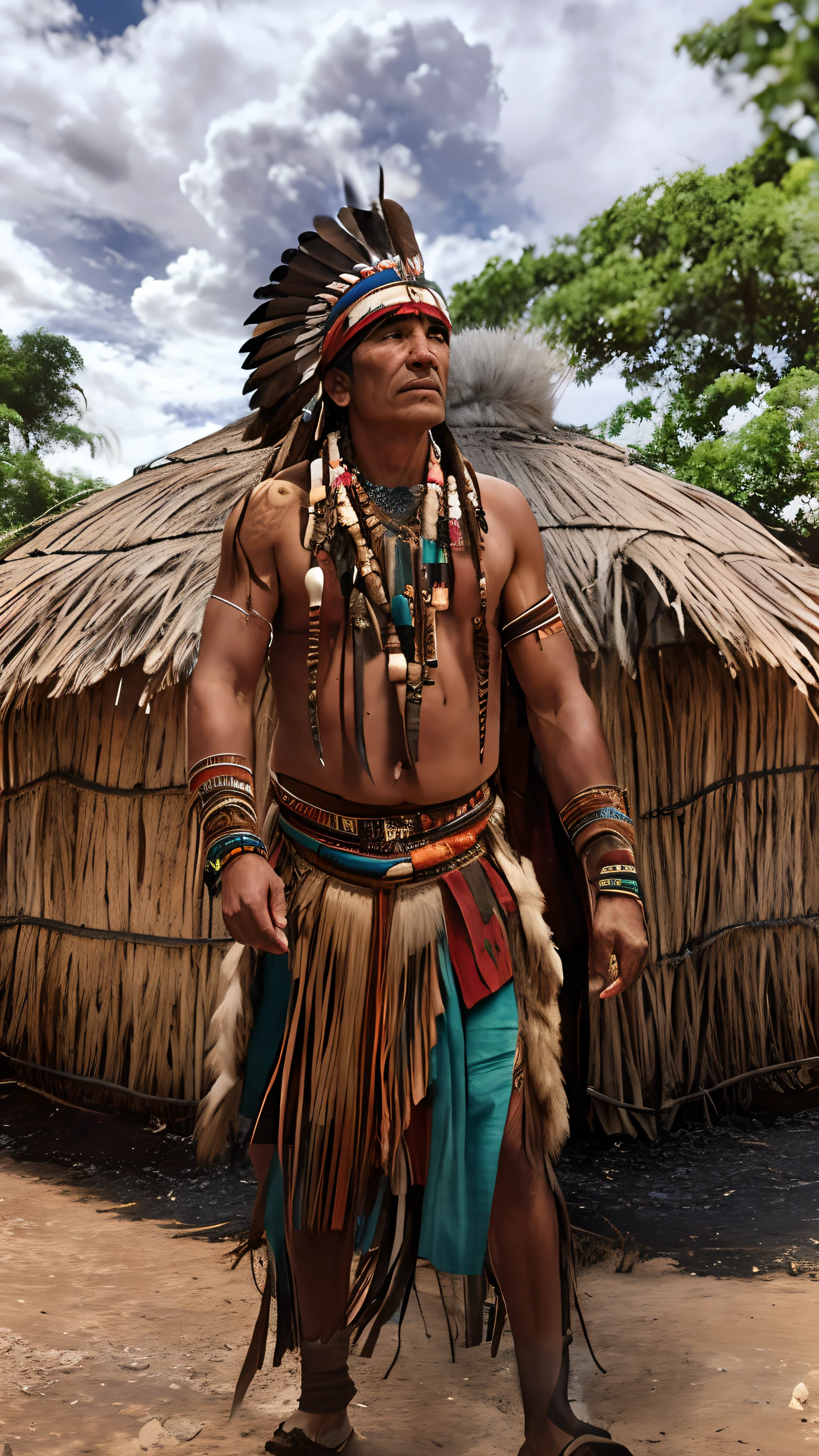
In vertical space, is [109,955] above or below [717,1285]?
above

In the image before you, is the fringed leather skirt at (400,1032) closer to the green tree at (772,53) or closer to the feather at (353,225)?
the feather at (353,225)

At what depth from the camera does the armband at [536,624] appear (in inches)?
81.9

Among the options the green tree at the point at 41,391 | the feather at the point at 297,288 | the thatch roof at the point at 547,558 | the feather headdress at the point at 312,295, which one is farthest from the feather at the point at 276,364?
the green tree at the point at 41,391

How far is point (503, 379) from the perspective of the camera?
395 cm

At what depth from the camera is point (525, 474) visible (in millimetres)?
3762

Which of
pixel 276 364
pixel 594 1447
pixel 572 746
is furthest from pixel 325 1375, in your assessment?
pixel 276 364

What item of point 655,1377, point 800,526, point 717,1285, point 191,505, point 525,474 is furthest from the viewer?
point 800,526

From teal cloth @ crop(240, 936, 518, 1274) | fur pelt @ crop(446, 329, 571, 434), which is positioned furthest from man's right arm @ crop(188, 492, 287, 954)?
fur pelt @ crop(446, 329, 571, 434)

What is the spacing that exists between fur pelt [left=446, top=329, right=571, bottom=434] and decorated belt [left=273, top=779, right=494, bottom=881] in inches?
90.8

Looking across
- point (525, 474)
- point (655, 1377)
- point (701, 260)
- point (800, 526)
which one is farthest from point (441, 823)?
point (701, 260)

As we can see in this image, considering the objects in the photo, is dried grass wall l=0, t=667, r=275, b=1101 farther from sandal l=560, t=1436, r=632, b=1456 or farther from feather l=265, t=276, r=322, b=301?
sandal l=560, t=1436, r=632, b=1456

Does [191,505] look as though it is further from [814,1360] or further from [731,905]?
[814,1360]

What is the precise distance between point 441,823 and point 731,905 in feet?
7.62

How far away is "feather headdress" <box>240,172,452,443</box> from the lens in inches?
81.9
